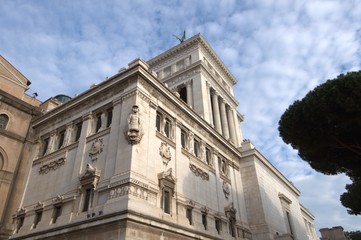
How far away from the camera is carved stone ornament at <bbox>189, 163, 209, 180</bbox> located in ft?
71.4

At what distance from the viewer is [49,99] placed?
25828mm

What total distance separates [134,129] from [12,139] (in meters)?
11.4

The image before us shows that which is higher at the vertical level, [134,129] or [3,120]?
[3,120]

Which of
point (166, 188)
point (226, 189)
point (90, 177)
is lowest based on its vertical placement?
point (166, 188)

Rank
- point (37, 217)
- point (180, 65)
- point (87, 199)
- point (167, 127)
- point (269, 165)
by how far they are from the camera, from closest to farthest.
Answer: point (87, 199) → point (37, 217) → point (167, 127) → point (269, 165) → point (180, 65)

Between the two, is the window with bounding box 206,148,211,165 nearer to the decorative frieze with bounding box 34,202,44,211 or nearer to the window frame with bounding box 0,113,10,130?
the decorative frieze with bounding box 34,202,44,211

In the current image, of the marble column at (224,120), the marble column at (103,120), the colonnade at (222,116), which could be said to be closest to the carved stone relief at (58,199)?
the marble column at (103,120)

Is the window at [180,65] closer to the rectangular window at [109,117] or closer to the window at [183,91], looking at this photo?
the window at [183,91]

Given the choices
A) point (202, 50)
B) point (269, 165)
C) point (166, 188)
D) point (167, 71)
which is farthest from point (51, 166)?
point (202, 50)

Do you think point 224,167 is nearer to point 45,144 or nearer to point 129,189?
point 129,189

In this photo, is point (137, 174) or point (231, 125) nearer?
point (137, 174)

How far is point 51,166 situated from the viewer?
68.2 feet

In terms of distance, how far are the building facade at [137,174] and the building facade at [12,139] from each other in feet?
2.17

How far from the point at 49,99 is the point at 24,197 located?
351 inches
